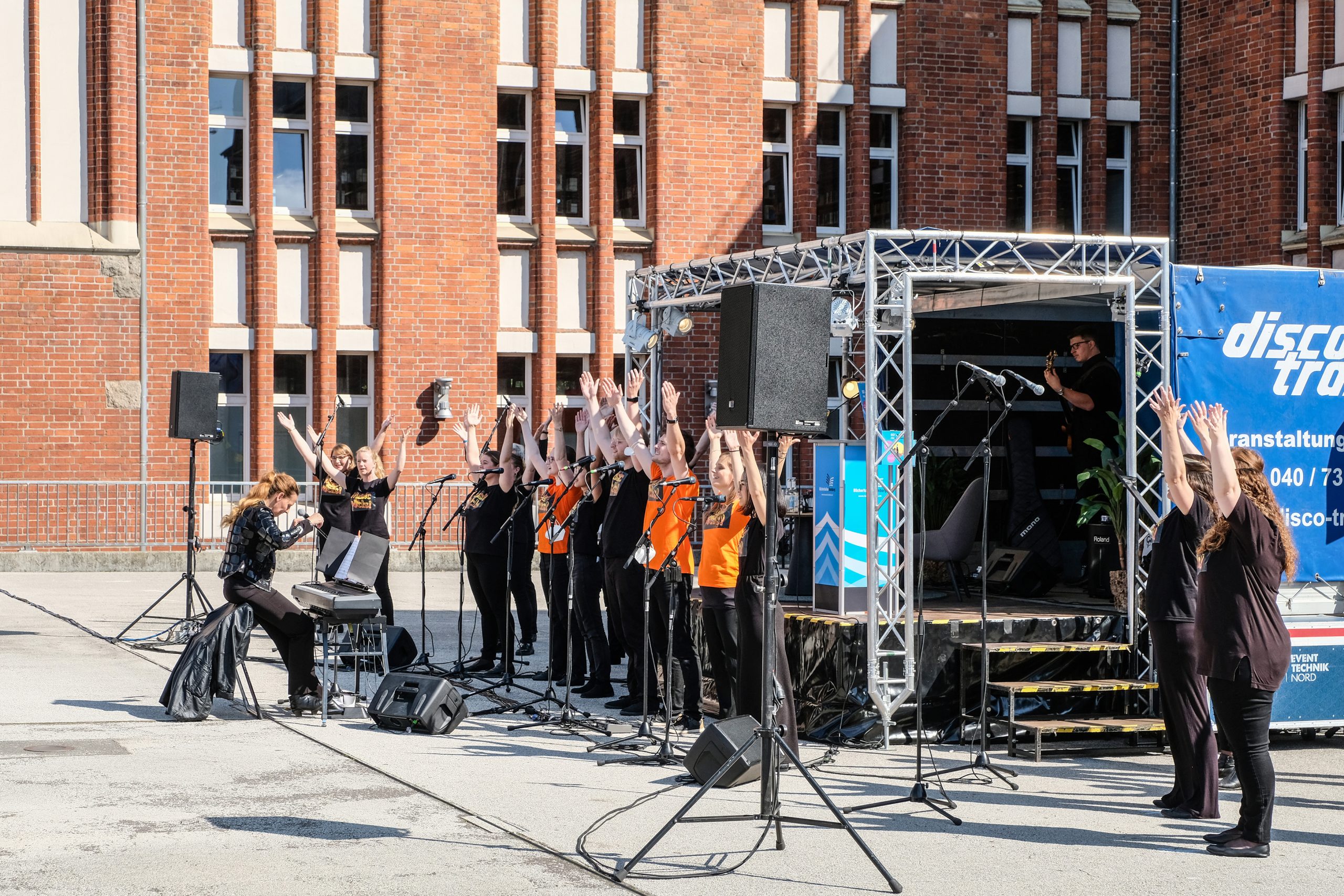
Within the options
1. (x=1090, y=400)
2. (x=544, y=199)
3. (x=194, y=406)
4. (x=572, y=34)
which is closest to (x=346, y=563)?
(x=194, y=406)

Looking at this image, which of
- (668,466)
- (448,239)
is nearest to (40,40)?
(448,239)

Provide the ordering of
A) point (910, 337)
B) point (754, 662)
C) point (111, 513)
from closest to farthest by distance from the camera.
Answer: point (754, 662)
point (910, 337)
point (111, 513)

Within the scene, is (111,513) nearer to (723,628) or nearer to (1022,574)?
(1022,574)

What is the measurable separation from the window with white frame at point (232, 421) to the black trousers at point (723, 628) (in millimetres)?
12895

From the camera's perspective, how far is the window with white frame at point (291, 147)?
20922 millimetres

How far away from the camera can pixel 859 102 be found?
2253 cm

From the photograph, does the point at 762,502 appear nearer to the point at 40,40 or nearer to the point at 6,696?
the point at 6,696

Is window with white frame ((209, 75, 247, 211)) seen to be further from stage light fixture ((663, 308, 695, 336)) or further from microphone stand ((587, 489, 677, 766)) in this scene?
microphone stand ((587, 489, 677, 766))

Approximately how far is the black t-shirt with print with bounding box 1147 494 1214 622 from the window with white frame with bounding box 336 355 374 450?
14702mm

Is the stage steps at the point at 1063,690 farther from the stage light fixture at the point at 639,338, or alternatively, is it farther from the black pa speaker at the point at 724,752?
the stage light fixture at the point at 639,338

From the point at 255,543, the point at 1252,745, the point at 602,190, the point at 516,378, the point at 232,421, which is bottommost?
the point at 1252,745

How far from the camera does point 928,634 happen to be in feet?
31.9

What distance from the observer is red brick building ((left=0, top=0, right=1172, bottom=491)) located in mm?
19938

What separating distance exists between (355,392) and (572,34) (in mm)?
5770
